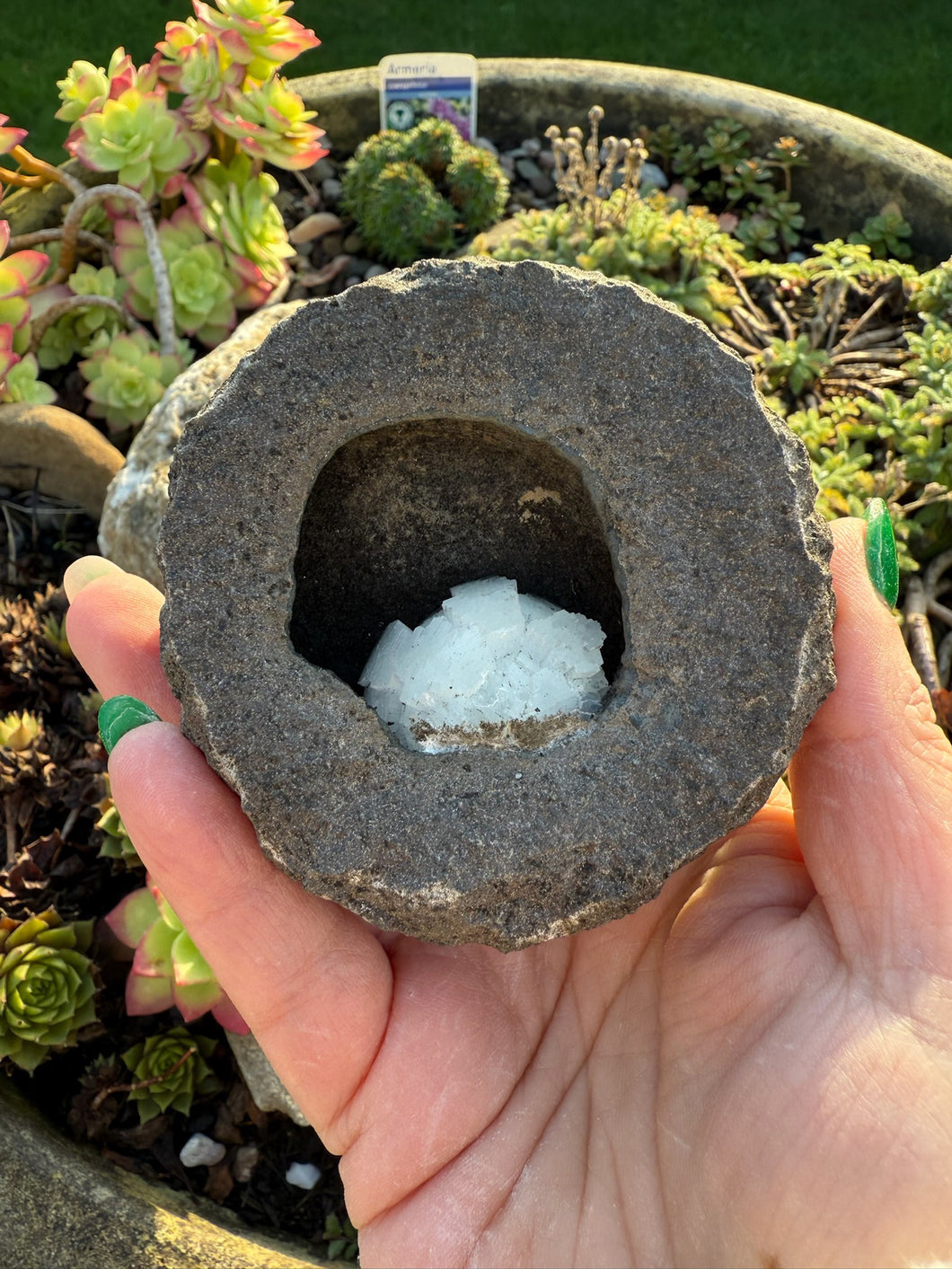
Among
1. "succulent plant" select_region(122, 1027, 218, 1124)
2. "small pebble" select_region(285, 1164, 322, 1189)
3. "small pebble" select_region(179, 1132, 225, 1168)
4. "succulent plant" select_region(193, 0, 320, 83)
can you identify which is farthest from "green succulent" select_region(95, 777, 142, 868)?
"succulent plant" select_region(193, 0, 320, 83)

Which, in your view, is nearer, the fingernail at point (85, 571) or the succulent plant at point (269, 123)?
the fingernail at point (85, 571)

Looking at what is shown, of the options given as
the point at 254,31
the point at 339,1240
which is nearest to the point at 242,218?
the point at 254,31

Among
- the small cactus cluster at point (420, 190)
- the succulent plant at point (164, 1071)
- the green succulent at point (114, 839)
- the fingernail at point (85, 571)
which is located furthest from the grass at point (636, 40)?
the succulent plant at point (164, 1071)

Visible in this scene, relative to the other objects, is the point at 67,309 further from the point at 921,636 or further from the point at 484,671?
the point at 921,636

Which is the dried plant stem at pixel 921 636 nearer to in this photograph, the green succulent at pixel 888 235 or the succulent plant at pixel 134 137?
the green succulent at pixel 888 235

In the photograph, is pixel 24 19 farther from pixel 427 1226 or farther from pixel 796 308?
pixel 427 1226

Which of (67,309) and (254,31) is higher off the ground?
(254,31)
